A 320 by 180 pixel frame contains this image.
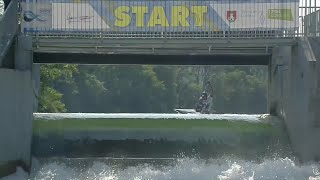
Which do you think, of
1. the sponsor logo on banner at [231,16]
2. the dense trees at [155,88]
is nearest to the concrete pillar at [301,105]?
the sponsor logo on banner at [231,16]

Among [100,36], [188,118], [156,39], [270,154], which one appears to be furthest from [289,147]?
[100,36]

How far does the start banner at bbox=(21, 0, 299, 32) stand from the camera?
67.7ft

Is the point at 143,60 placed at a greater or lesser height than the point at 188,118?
greater

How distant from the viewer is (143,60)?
2323 cm

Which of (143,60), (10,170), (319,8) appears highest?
(319,8)

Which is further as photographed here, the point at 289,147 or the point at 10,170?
the point at 289,147

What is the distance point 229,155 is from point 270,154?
1257 mm

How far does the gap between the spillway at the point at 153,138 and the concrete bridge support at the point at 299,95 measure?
2.19 ft

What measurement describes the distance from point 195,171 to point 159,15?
16.8 feet


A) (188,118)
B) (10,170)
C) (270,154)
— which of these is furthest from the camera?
(188,118)

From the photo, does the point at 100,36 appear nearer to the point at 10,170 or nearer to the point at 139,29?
the point at 139,29

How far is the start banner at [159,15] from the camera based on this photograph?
67.7 ft

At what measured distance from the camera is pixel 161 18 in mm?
20688

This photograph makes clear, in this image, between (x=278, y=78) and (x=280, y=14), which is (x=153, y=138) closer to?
(x=278, y=78)
